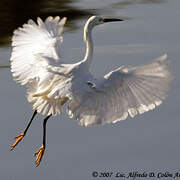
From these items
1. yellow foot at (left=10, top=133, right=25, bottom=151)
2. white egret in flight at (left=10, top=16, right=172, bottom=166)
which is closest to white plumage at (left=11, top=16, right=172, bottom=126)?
white egret in flight at (left=10, top=16, right=172, bottom=166)

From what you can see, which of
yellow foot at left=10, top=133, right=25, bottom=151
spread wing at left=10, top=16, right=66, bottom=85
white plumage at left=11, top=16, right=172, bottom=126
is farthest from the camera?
yellow foot at left=10, top=133, right=25, bottom=151

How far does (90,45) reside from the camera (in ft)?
20.4

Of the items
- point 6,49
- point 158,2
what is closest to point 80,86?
point 6,49

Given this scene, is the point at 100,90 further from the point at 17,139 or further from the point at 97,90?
the point at 17,139

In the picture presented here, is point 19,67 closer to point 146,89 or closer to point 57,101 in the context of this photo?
point 57,101

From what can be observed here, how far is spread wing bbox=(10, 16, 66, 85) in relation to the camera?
6.02 meters

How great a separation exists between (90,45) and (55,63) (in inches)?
18.7

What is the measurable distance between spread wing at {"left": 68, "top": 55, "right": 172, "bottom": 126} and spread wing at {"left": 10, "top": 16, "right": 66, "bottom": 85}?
24.5 inches

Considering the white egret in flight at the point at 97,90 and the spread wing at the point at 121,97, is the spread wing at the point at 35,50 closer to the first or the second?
the white egret in flight at the point at 97,90

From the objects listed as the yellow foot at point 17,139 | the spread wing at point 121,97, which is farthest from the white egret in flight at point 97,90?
the yellow foot at point 17,139

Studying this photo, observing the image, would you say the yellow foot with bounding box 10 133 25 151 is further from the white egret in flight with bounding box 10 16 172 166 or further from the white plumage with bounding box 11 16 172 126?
the white plumage with bounding box 11 16 172 126

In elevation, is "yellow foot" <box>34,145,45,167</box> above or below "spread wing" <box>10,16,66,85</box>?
below

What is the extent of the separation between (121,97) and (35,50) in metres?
1.36

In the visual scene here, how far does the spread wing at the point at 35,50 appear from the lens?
602 cm
